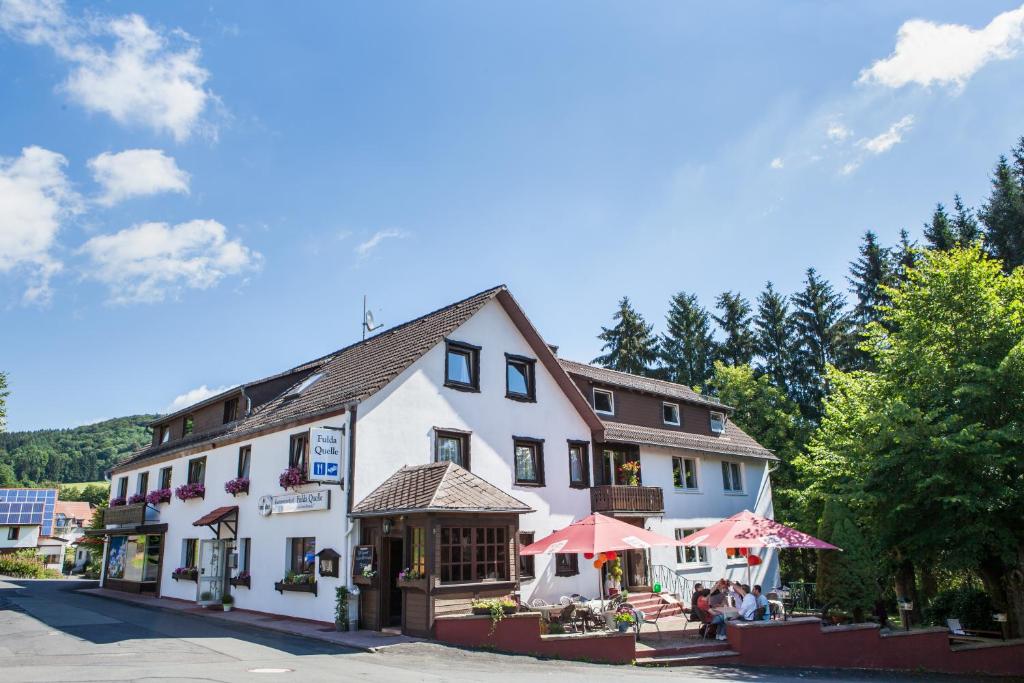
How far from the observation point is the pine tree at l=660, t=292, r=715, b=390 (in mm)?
51531

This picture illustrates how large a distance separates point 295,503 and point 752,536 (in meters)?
12.2

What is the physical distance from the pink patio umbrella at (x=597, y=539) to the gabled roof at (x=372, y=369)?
19.9 ft

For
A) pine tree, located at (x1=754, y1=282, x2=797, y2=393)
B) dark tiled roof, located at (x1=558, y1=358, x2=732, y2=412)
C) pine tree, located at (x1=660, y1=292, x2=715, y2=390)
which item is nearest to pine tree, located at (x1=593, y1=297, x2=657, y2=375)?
pine tree, located at (x1=660, y1=292, x2=715, y2=390)

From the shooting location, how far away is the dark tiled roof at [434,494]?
15.8m

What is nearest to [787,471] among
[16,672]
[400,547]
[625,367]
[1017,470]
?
[625,367]

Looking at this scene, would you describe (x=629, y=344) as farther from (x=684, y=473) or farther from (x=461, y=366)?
(x=461, y=366)

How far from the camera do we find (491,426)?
21.0 metres

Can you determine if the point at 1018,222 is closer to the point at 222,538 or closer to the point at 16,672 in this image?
the point at 222,538

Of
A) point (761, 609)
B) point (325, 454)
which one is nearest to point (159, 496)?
point (325, 454)

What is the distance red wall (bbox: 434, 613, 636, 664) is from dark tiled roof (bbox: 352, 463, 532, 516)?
2521 mm

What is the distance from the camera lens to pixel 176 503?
25.9 meters

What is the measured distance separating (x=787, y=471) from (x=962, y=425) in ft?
72.7

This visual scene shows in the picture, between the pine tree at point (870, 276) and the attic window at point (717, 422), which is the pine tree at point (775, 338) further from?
the attic window at point (717, 422)

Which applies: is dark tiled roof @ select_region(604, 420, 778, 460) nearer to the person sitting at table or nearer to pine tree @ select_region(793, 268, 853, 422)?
the person sitting at table
